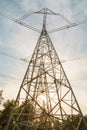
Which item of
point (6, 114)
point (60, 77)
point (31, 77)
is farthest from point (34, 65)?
point (6, 114)

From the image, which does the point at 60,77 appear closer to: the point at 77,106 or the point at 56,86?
the point at 56,86

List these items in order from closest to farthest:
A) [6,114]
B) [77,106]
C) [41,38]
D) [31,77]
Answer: [77,106]
[31,77]
[41,38]
[6,114]

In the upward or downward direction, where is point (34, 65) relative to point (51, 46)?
downward

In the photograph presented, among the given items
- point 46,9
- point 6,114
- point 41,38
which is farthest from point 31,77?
point 6,114

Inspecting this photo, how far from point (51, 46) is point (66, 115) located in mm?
5633

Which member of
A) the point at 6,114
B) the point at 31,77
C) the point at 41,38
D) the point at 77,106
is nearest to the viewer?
the point at 77,106

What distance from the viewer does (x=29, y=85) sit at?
64.8ft

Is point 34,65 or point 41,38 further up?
point 41,38

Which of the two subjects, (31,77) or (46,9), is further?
(46,9)

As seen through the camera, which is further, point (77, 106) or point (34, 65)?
point (34, 65)

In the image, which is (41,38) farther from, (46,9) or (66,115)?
(66,115)

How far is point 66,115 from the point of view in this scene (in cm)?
1920

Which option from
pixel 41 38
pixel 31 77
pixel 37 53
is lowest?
pixel 31 77

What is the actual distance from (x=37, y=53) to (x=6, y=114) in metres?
33.9
